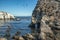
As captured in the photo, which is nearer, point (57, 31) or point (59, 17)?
point (57, 31)

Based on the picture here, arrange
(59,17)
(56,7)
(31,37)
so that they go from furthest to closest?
(56,7) → (59,17) → (31,37)

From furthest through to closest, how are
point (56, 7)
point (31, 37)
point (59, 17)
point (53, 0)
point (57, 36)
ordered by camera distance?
point (53, 0), point (56, 7), point (59, 17), point (31, 37), point (57, 36)

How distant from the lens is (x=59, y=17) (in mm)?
41156

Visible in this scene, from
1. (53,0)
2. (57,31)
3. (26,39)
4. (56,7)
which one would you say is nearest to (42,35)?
(57,31)

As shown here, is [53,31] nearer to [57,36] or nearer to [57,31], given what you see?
[57,31]

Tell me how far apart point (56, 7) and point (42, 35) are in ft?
52.5

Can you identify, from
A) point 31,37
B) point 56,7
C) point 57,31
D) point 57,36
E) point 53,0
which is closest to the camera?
→ point 57,36

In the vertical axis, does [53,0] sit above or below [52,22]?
above

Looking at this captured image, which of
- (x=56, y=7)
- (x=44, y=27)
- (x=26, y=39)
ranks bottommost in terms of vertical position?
(x=26, y=39)

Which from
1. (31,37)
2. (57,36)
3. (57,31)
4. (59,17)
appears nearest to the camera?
(57,36)

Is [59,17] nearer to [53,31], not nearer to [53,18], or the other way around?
[53,18]

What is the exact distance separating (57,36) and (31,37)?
6891 mm

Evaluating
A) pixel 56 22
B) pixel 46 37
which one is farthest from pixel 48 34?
pixel 56 22

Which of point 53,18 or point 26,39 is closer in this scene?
point 26,39
